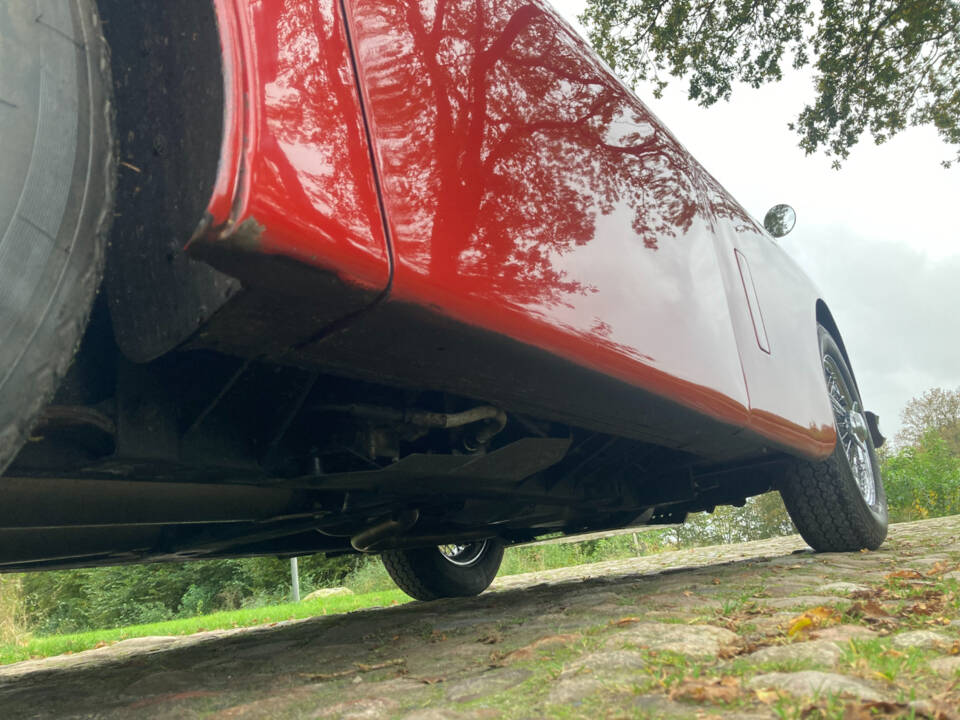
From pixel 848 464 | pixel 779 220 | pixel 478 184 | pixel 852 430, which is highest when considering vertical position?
pixel 779 220

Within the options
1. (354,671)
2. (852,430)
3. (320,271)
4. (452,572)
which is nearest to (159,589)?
(452,572)

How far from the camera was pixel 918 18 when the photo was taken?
25.5 feet

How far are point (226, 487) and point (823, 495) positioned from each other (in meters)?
2.64

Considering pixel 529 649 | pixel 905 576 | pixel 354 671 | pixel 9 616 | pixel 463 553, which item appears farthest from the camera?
pixel 9 616

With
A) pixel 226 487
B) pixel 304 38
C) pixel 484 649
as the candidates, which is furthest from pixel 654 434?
pixel 304 38

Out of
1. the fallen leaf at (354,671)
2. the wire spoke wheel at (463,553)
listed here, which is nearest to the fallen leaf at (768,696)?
the fallen leaf at (354,671)

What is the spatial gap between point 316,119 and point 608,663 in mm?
1084

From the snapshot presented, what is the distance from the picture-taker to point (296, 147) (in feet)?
3.52

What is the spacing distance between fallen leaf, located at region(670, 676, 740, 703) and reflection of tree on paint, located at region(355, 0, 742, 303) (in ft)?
2.37

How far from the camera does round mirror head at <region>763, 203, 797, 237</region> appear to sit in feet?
11.8

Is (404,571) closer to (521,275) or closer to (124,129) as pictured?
(521,275)

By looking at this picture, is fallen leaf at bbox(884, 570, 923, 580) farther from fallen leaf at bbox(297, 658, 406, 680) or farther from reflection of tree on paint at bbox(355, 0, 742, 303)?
fallen leaf at bbox(297, 658, 406, 680)

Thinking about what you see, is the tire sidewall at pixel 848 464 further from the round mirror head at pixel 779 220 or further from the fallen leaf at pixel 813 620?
the fallen leaf at pixel 813 620

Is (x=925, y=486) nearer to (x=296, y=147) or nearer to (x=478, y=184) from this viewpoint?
(x=478, y=184)
